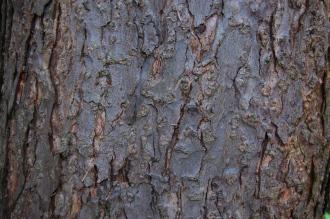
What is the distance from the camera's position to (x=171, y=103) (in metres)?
1.60

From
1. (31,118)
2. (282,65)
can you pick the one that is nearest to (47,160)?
(31,118)

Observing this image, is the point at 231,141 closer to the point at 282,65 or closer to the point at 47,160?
the point at 282,65

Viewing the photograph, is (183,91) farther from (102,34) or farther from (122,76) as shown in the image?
(102,34)

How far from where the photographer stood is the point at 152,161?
1.63 metres

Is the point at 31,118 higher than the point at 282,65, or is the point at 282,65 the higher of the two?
the point at 282,65

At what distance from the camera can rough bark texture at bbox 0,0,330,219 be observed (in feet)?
5.16

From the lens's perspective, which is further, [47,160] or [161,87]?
[47,160]

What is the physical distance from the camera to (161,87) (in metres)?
1.59

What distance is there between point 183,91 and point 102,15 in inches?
13.2

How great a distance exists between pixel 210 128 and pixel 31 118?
1.93 ft

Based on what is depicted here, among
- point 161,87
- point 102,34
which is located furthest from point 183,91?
point 102,34

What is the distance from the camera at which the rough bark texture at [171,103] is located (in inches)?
61.9

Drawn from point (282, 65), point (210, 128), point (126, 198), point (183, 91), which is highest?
point (282, 65)

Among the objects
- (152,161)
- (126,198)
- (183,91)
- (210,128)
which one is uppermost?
(183,91)
